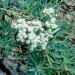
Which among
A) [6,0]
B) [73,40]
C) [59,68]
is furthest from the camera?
[73,40]

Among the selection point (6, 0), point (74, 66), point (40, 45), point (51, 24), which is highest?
point (6, 0)

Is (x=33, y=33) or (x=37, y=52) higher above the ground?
(x=33, y=33)

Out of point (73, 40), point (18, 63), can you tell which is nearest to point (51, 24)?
point (18, 63)

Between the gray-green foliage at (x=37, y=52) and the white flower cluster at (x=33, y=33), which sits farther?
the gray-green foliage at (x=37, y=52)

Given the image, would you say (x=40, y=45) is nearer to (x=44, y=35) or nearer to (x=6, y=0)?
(x=44, y=35)

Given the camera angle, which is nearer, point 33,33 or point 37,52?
point 33,33

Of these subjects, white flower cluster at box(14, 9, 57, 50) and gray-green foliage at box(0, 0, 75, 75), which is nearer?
white flower cluster at box(14, 9, 57, 50)

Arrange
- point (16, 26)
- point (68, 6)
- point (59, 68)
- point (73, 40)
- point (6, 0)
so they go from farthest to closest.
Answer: point (68, 6)
point (73, 40)
point (6, 0)
point (59, 68)
point (16, 26)

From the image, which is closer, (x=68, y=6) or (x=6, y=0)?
(x=6, y=0)
